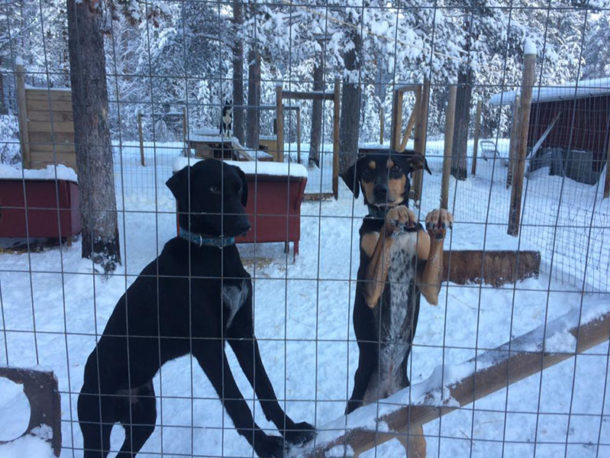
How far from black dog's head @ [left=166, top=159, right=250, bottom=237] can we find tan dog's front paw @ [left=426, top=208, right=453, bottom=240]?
0.95m

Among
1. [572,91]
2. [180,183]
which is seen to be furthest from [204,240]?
[572,91]

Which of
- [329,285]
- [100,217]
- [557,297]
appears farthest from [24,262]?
[557,297]

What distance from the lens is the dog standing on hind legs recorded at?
279 cm

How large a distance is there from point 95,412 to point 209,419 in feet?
3.21

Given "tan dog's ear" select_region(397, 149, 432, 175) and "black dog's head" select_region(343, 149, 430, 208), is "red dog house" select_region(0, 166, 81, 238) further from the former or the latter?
"tan dog's ear" select_region(397, 149, 432, 175)

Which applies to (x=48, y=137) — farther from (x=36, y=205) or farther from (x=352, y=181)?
(x=352, y=181)

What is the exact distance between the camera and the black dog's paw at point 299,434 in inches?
94.3

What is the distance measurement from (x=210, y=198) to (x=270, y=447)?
1.28 meters

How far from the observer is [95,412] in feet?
8.22

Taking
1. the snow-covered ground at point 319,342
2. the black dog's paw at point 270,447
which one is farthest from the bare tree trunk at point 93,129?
the black dog's paw at point 270,447

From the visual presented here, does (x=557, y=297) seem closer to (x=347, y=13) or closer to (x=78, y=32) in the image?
(x=78, y=32)

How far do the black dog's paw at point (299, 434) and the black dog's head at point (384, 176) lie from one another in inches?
48.9

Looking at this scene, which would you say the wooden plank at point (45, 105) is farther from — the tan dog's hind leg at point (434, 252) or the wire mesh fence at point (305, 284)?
the tan dog's hind leg at point (434, 252)

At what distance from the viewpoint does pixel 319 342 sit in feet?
14.9
